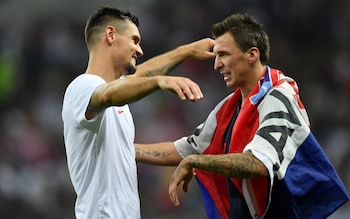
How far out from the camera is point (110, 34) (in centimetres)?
394

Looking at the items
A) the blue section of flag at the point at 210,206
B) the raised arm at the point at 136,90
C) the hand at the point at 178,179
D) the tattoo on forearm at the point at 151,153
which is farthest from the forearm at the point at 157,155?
the raised arm at the point at 136,90

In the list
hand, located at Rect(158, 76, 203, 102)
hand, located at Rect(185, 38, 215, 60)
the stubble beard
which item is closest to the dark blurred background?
hand, located at Rect(185, 38, 215, 60)

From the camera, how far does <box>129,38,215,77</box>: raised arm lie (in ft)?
13.9

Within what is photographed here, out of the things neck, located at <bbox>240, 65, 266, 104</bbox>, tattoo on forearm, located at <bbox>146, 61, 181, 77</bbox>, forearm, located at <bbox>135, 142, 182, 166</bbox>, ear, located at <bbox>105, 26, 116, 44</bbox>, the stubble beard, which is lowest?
forearm, located at <bbox>135, 142, 182, 166</bbox>

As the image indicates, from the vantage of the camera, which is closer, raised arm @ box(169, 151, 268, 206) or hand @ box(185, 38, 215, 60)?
raised arm @ box(169, 151, 268, 206)

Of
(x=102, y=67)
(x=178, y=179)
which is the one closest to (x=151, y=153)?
(x=102, y=67)

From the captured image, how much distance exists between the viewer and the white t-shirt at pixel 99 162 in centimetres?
369

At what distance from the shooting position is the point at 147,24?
877 cm

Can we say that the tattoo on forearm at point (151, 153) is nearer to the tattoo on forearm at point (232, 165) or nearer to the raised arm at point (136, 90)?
the tattoo on forearm at point (232, 165)

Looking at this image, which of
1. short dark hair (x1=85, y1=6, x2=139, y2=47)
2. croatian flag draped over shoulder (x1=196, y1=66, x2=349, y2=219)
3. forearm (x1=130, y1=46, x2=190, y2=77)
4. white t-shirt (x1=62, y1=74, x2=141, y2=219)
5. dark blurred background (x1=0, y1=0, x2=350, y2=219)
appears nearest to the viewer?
white t-shirt (x1=62, y1=74, x2=141, y2=219)

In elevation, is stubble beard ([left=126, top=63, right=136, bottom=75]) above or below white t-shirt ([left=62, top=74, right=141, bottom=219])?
above

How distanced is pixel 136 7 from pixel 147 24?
0.78 ft

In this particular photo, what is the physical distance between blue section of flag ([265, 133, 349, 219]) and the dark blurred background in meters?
3.25

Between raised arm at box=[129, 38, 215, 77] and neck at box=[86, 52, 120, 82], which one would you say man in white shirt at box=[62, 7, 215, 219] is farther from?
raised arm at box=[129, 38, 215, 77]
